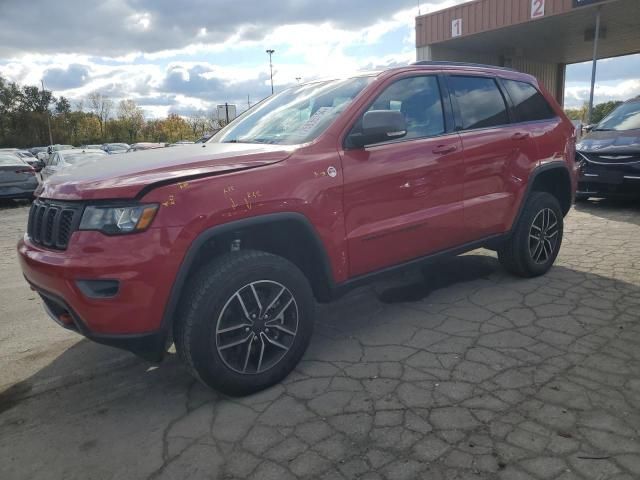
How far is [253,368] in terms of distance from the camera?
279cm

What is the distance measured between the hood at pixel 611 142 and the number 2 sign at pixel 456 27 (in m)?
10.6

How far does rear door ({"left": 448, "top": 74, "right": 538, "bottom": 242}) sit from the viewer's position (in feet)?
12.4

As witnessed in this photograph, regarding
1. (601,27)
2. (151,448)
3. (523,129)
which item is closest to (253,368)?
(151,448)

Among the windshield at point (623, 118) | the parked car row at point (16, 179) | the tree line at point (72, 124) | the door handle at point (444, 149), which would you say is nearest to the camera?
the door handle at point (444, 149)

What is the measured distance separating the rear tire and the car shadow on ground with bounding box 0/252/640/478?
614 mm

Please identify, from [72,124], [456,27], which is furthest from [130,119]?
[456,27]

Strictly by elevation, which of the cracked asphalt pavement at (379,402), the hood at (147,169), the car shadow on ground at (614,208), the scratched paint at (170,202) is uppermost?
the hood at (147,169)

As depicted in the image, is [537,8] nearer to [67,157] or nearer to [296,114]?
[67,157]

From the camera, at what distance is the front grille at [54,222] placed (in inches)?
96.2

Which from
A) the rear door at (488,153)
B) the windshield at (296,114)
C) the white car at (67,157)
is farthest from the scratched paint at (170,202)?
the white car at (67,157)

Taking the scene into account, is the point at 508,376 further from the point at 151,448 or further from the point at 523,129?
the point at 523,129

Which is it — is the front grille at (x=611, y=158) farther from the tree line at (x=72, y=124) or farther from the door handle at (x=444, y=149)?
the tree line at (x=72, y=124)

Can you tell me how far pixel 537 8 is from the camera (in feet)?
48.7

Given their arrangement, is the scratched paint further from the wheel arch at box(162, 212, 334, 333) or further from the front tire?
the front tire
